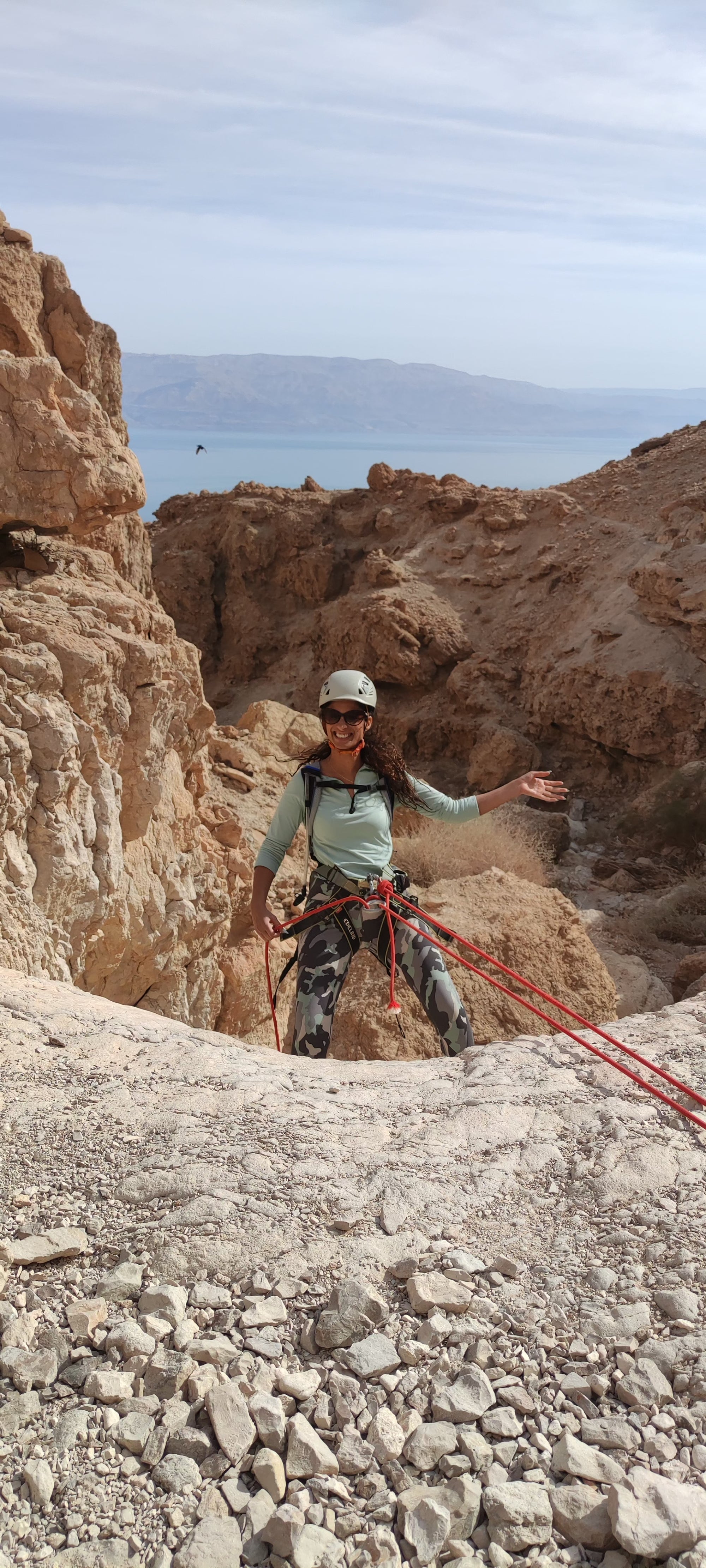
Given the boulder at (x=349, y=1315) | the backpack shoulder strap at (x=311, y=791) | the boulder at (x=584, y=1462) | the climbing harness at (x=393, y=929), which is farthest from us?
the backpack shoulder strap at (x=311, y=791)

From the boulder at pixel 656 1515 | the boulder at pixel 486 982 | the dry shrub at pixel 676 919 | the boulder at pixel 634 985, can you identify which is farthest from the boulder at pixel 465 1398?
the dry shrub at pixel 676 919

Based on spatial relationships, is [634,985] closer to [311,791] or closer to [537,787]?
[537,787]

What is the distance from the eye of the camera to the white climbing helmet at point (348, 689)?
3.89 m

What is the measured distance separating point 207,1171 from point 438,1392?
0.78m

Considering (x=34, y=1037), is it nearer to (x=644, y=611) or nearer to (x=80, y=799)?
(x=80, y=799)

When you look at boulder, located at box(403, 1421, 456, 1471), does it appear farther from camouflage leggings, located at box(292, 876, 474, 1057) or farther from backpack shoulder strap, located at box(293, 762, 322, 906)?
backpack shoulder strap, located at box(293, 762, 322, 906)

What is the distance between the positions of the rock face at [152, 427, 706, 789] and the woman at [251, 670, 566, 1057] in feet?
26.7

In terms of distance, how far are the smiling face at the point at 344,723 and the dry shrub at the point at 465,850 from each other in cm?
444

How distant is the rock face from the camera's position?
471 inches

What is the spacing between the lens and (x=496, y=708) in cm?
1355

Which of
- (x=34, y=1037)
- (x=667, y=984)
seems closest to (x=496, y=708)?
(x=667, y=984)

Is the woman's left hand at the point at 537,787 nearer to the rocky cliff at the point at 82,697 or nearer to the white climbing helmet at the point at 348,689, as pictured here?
the white climbing helmet at the point at 348,689

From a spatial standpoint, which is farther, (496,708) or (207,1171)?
(496,708)

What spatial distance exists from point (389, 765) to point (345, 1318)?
2.30m
